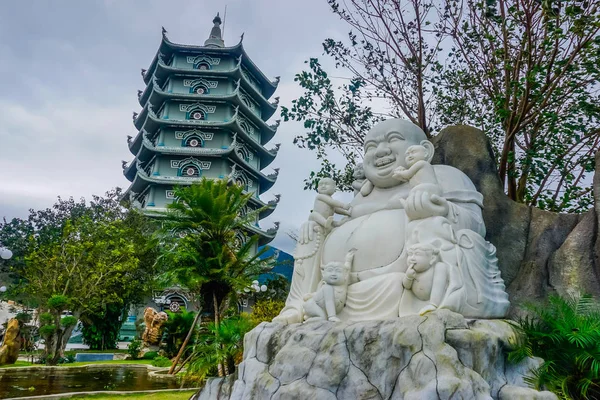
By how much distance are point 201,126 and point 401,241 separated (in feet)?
80.7

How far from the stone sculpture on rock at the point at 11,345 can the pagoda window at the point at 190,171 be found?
14586mm

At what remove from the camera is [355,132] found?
28.8ft

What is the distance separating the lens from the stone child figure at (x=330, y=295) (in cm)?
403

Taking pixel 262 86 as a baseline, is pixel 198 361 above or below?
below

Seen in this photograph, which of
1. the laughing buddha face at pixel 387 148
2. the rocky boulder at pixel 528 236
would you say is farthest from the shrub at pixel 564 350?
the laughing buddha face at pixel 387 148

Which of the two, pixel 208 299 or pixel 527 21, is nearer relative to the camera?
pixel 527 21

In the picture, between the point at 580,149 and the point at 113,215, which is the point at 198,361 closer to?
the point at 580,149

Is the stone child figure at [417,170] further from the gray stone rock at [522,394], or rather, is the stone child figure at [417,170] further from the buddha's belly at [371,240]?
the gray stone rock at [522,394]

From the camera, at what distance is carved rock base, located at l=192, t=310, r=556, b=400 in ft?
10.1

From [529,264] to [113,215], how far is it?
1931cm

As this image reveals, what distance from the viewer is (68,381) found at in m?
9.19

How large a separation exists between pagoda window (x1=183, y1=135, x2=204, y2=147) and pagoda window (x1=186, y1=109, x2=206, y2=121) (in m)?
1.30

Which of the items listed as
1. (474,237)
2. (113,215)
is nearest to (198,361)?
(474,237)

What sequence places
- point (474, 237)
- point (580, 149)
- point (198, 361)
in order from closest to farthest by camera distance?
point (474, 237)
point (580, 149)
point (198, 361)
